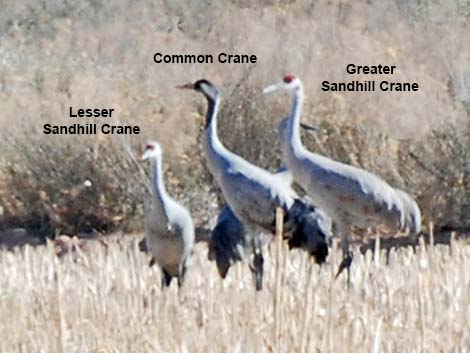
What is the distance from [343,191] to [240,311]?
327cm

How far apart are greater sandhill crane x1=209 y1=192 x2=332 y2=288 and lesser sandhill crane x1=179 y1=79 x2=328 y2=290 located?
72 mm

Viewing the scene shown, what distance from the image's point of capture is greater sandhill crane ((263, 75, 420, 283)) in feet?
32.6

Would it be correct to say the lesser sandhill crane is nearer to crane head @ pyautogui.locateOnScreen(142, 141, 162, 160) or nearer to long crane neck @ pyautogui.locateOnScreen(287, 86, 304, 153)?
long crane neck @ pyautogui.locateOnScreen(287, 86, 304, 153)

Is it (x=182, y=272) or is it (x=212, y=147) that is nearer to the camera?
(x=182, y=272)

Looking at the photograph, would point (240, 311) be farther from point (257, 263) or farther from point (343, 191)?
point (343, 191)

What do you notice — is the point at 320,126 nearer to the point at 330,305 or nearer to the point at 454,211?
the point at 454,211

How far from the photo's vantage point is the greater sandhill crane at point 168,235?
33.7ft

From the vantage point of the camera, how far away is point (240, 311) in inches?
266

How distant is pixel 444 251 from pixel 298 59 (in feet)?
32.1

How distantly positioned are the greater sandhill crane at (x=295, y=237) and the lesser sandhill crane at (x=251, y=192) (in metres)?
0.07

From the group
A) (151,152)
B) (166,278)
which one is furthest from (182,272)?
(151,152)

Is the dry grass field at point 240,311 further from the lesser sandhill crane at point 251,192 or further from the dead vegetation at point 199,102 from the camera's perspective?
the dead vegetation at point 199,102

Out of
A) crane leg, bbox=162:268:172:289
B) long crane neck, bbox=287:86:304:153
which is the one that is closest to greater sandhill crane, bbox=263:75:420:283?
long crane neck, bbox=287:86:304:153

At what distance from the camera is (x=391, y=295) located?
7.57 metres
